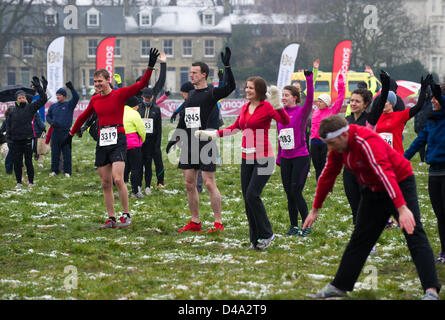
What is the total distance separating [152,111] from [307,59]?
4698cm

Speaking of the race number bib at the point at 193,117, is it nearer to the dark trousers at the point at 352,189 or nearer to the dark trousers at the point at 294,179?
the dark trousers at the point at 294,179

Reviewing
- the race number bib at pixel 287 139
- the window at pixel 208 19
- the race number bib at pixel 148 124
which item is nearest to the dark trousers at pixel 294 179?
the race number bib at pixel 287 139

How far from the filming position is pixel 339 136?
5.02 meters

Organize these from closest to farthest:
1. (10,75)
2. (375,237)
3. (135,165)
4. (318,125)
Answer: (375,237), (318,125), (135,165), (10,75)

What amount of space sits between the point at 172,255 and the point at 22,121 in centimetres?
682

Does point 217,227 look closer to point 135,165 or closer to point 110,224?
point 110,224

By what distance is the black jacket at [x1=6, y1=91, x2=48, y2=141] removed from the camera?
13016mm

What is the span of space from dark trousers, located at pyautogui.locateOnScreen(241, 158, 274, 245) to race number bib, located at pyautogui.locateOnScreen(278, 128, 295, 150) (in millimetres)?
881

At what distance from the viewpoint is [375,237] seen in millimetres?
5543

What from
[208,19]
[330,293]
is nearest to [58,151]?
[330,293]

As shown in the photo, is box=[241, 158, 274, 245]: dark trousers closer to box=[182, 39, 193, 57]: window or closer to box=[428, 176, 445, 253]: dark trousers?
box=[428, 176, 445, 253]: dark trousers

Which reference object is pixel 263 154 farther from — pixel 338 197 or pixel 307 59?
pixel 307 59

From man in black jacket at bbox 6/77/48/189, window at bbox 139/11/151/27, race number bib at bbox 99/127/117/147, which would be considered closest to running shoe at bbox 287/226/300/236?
race number bib at bbox 99/127/117/147

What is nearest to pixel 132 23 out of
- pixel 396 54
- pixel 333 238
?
pixel 396 54
